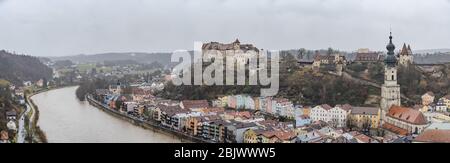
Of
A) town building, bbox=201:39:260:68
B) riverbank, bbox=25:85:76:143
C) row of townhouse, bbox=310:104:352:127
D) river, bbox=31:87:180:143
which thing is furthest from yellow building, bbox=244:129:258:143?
town building, bbox=201:39:260:68

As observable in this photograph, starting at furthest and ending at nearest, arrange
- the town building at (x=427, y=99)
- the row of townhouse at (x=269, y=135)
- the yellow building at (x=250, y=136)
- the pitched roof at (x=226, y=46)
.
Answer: the pitched roof at (x=226, y=46) < the town building at (x=427, y=99) < the yellow building at (x=250, y=136) < the row of townhouse at (x=269, y=135)

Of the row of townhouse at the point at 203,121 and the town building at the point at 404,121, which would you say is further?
the town building at the point at 404,121

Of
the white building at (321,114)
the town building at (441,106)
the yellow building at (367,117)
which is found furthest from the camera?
the town building at (441,106)

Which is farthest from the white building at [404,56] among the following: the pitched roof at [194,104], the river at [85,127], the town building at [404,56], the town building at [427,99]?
the river at [85,127]

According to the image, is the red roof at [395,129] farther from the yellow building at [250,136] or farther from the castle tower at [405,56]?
the castle tower at [405,56]

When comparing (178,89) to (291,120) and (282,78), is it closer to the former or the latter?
(282,78)

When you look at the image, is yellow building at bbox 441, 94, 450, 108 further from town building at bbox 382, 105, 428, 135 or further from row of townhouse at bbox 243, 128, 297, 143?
row of townhouse at bbox 243, 128, 297, 143
